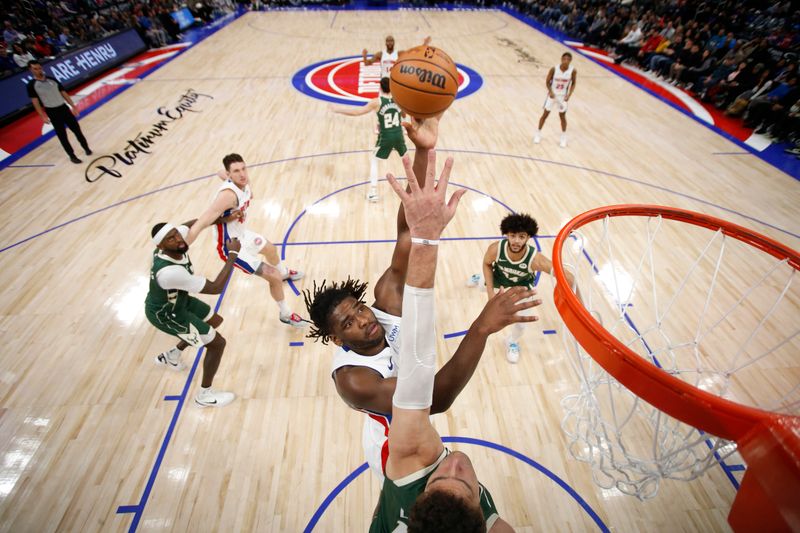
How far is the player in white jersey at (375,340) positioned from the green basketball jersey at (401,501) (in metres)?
0.26

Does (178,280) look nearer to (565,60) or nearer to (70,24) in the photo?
(565,60)

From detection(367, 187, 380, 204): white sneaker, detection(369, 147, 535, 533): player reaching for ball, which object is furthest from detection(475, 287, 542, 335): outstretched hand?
detection(367, 187, 380, 204): white sneaker

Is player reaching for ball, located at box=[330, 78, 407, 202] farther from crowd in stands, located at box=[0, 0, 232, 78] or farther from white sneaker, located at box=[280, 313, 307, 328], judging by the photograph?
crowd in stands, located at box=[0, 0, 232, 78]

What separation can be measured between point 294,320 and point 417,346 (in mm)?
3277

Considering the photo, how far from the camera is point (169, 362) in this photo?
3.90 m

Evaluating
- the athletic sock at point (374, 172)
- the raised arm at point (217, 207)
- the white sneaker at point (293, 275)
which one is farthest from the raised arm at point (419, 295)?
the athletic sock at point (374, 172)

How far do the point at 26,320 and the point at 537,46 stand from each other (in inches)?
665

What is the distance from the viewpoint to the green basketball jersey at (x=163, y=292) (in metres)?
3.19

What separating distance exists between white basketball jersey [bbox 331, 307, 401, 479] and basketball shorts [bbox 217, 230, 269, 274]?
7.38ft

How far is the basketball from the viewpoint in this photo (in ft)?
8.23

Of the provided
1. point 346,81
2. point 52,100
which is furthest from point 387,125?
point 346,81

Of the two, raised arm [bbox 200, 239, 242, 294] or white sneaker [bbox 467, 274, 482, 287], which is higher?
raised arm [bbox 200, 239, 242, 294]

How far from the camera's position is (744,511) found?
1478 mm

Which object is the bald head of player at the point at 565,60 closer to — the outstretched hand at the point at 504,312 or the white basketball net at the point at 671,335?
the white basketball net at the point at 671,335
